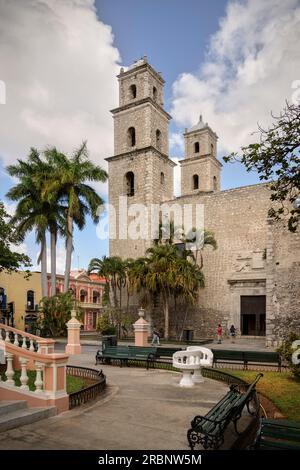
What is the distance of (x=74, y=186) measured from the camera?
28047 millimetres

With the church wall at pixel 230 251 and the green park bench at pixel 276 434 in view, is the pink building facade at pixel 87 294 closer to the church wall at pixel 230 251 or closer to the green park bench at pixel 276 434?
the church wall at pixel 230 251

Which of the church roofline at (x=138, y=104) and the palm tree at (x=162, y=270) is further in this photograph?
the church roofline at (x=138, y=104)

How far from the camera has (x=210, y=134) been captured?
4331 cm

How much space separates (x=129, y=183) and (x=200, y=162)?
11630 mm

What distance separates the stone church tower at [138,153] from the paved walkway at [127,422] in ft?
72.6

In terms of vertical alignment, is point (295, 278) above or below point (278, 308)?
above

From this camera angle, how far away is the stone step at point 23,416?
18.9ft

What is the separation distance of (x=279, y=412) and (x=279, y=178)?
4.65 m

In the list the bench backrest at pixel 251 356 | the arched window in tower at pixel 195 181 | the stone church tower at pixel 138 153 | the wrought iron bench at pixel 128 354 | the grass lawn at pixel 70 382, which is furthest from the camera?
the arched window in tower at pixel 195 181

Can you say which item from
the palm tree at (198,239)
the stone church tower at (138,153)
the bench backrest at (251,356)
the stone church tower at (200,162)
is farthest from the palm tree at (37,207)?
the stone church tower at (200,162)

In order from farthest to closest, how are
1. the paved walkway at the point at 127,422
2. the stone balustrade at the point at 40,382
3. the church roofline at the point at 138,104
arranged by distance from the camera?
the church roofline at the point at 138,104
the stone balustrade at the point at 40,382
the paved walkway at the point at 127,422

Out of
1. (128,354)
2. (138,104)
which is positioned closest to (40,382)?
(128,354)
